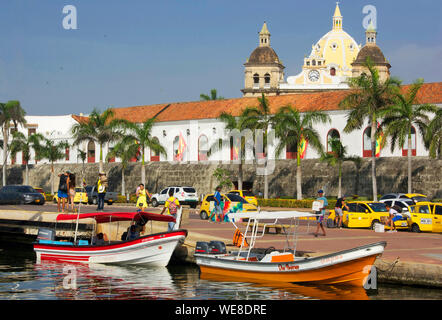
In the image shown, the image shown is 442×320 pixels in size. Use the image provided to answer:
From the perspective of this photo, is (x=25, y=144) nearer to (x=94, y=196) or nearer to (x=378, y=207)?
(x=94, y=196)

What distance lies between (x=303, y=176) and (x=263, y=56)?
66.2 m

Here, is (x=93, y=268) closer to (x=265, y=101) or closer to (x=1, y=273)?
(x=1, y=273)

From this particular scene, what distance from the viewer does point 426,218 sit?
31641 mm

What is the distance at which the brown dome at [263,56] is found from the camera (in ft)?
408

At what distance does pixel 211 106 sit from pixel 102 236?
4958 cm

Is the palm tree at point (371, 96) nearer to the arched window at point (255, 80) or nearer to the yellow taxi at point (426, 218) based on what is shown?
the yellow taxi at point (426, 218)

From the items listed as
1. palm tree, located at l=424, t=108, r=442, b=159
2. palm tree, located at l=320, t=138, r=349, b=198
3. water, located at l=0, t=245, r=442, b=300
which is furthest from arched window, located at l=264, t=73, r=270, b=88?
water, located at l=0, t=245, r=442, b=300

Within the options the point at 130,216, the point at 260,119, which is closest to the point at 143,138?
the point at 260,119

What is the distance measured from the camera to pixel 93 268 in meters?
24.1

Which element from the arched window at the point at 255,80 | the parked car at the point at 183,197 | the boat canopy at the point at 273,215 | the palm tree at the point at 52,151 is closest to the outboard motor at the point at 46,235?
the boat canopy at the point at 273,215

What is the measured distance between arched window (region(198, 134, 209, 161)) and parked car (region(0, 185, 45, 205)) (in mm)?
24680

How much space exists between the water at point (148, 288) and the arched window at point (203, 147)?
153 ft
